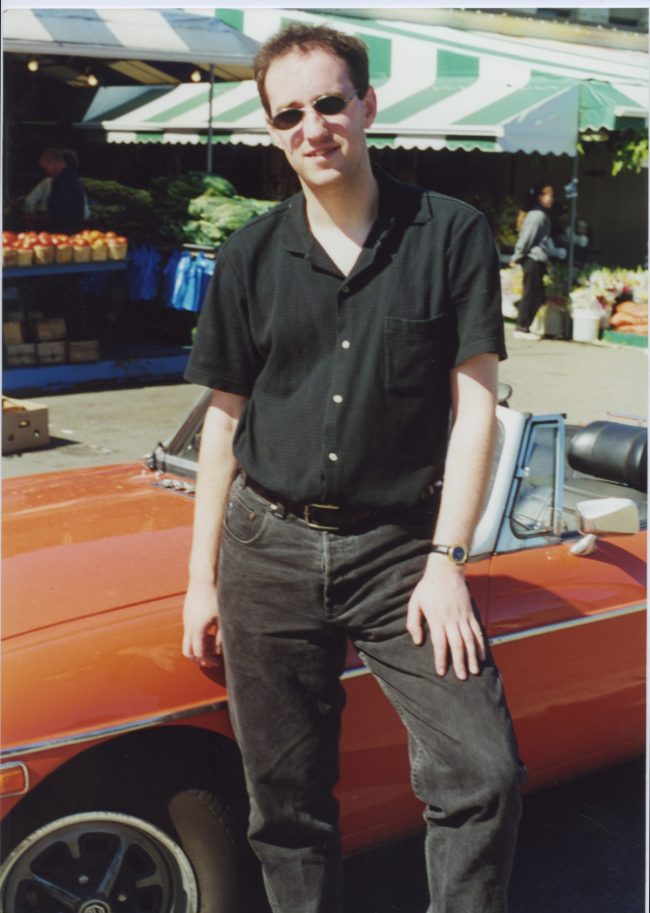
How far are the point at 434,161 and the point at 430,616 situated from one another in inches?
719

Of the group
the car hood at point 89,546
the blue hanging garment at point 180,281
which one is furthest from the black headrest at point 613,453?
the blue hanging garment at point 180,281

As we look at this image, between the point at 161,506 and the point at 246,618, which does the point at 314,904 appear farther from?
the point at 161,506

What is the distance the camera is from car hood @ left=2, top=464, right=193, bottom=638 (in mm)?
2926

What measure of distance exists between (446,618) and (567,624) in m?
1.12

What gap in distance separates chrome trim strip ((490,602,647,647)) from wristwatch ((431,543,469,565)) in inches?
34.4

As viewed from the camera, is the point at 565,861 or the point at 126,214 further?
the point at 126,214

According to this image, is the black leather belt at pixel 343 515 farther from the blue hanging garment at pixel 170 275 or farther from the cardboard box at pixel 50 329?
the blue hanging garment at pixel 170 275

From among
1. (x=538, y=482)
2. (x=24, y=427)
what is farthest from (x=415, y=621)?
(x=24, y=427)

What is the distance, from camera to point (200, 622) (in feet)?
8.77

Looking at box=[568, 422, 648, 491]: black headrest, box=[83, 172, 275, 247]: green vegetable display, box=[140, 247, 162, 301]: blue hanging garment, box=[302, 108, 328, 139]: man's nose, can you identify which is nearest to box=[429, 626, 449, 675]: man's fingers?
box=[302, 108, 328, 139]: man's nose

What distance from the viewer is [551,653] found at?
336cm

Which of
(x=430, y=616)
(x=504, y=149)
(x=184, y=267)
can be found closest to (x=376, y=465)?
(x=430, y=616)

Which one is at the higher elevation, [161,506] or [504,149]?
[504,149]

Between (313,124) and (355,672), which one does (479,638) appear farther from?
(313,124)
